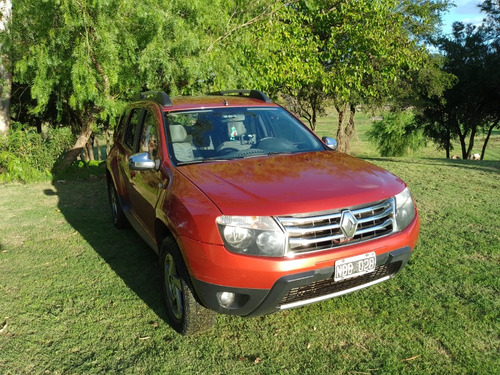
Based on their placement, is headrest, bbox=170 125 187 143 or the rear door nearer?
the rear door

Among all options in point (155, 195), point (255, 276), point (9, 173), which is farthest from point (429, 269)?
point (9, 173)

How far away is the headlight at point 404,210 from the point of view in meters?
3.34

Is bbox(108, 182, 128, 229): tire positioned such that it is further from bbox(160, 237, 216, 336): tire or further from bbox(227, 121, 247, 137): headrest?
bbox(160, 237, 216, 336): tire

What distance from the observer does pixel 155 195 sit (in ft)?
12.4

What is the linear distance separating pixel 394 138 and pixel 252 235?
4099 centimetres

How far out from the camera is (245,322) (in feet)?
12.0

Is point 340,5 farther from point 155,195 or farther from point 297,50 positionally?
point 155,195

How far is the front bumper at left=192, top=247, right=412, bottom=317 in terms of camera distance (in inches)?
114

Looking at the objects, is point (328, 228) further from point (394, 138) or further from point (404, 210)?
point (394, 138)

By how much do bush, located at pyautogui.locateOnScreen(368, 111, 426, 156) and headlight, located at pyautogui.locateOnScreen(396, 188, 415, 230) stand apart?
126 ft

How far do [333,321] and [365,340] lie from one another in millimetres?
323

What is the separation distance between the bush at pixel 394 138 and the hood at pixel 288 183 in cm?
3832

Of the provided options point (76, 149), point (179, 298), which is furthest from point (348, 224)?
point (76, 149)

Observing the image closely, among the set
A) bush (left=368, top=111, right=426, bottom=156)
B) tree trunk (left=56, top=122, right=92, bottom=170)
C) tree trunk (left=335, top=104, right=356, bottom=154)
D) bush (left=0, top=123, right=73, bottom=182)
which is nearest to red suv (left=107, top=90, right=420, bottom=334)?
bush (left=0, top=123, right=73, bottom=182)
